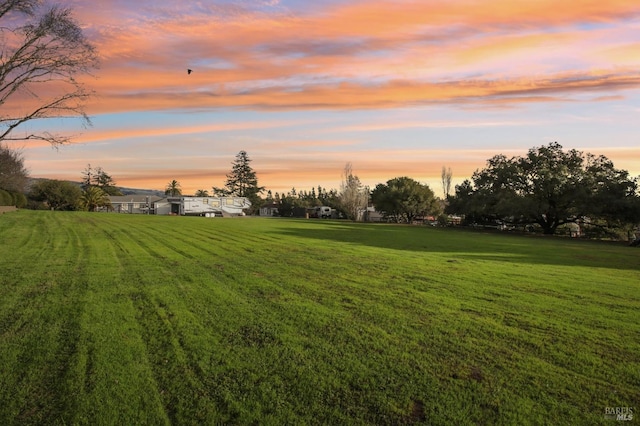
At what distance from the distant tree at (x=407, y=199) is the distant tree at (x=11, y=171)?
47.5 m

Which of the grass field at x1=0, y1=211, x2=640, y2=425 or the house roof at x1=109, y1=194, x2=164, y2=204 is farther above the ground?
the house roof at x1=109, y1=194, x2=164, y2=204

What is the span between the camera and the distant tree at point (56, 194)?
6231 cm

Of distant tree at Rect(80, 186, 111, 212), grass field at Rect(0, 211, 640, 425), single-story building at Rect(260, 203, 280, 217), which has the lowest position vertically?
grass field at Rect(0, 211, 640, 425)

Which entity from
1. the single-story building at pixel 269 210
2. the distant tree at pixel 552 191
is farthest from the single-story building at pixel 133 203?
the distant tree at pixel 552 191

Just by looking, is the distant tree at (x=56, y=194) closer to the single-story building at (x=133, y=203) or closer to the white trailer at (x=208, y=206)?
the white trailer at (x=208, y=206)

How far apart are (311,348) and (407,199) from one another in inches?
2265

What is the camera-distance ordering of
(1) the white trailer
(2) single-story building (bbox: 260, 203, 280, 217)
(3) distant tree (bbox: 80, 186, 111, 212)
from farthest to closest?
(2) single-story building (bbox: 260, 203, 280, 217) < (1) the white trailer < (3) distant tree (bbox: 80, 186, 111, 212)

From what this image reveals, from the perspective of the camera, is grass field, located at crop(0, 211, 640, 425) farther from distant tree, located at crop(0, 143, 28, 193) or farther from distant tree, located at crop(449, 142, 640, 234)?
distant tree, located at crop(0, 143, 28, 193)

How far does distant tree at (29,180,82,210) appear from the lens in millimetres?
62312

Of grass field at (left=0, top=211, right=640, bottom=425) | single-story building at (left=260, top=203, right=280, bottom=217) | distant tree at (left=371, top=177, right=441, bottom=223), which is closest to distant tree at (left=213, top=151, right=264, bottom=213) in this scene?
single-story building at (left=260, top=203, right=280, bottom=217)

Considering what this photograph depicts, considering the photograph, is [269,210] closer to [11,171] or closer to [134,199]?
[134,199]

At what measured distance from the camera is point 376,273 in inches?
454

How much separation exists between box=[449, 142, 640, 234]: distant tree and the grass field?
2678cm

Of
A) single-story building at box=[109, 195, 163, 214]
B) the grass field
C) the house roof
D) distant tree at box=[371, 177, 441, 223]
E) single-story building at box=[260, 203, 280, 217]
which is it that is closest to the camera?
the grass field
